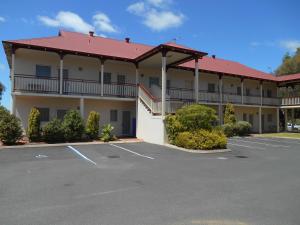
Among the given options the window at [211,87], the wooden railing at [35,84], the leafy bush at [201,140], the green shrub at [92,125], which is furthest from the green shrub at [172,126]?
the window at [211,87]

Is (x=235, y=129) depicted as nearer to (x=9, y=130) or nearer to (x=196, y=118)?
(x=196, y=118)

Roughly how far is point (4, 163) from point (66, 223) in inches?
296

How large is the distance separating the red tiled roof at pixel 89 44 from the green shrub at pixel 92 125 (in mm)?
4652

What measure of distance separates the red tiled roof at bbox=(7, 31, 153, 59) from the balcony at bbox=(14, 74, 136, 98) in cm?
219

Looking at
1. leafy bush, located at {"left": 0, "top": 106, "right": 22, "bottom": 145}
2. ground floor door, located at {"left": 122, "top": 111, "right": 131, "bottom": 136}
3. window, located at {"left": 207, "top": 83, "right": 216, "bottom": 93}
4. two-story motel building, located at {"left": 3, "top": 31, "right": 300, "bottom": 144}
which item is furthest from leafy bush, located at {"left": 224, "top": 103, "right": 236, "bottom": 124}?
leafy bush, located at {"left": 0, "top": 106, "right": 22, "bottom": 145}

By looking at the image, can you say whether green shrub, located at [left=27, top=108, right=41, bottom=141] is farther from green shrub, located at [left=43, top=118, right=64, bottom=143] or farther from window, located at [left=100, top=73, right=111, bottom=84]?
window, located at [left=100, top=73, right=111, bottom=84]

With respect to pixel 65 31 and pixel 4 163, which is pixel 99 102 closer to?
pixel 65 31

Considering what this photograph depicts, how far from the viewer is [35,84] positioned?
19.0 metres

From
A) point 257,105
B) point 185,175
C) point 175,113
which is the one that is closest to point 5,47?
point 175,113

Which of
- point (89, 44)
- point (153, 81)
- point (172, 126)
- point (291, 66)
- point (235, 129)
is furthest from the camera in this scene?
point (291, 66)

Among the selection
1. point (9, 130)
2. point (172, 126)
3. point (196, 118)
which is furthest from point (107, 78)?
point (196, 118)

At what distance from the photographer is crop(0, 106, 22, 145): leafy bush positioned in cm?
1655

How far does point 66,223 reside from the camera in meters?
5.11

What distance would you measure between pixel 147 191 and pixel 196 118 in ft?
34.4
